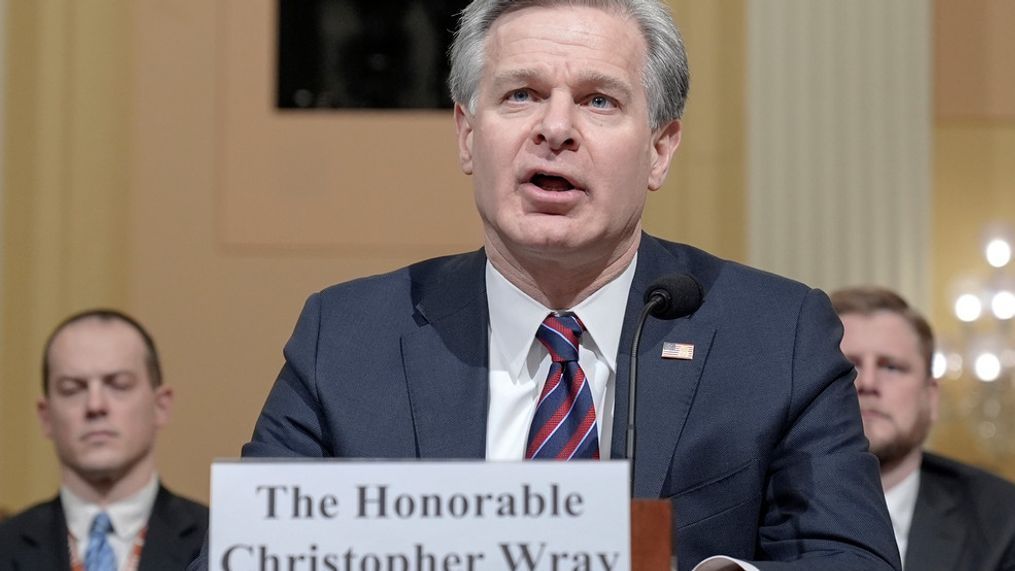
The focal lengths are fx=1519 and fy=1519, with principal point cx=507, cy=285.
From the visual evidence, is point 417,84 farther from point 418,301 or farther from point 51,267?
point 418,301

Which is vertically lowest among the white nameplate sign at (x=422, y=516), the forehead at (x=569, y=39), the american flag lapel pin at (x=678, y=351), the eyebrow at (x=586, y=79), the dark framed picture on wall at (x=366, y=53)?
the white nameplate sign at (x=422, y=516)

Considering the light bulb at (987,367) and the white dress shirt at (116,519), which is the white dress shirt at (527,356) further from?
the light bulb at (987,367)

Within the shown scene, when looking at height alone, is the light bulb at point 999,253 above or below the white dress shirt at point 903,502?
above

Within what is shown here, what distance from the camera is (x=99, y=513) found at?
14.0ft

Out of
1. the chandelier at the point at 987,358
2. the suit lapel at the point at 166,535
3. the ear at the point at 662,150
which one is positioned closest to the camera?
the ear at the point at 662,150

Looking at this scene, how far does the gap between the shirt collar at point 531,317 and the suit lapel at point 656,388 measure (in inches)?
1.5

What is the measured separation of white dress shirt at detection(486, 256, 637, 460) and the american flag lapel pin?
0.09m

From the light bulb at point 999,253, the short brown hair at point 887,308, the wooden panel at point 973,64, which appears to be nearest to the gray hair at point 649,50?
the short brown hair at point 887,308

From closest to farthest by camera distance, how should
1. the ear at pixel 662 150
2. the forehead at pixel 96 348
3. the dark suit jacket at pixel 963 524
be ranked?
the ear at pixel 662 150
the dark suit jacket at pixel 963 524
the forehead at pixel 96 348

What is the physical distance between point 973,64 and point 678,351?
225 inches

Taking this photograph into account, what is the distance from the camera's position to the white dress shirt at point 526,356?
2443mm

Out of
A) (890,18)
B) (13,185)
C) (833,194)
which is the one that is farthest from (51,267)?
(890,18)

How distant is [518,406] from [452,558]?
0.75 m

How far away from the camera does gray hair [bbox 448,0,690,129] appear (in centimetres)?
254
